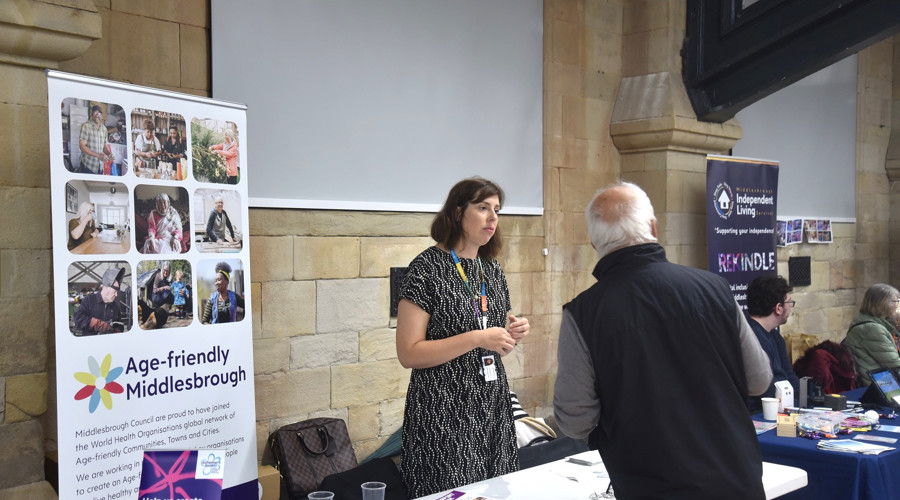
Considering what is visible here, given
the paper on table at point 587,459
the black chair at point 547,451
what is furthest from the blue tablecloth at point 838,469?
A: the black chair at point 547,451

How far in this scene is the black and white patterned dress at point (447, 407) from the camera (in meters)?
2.54

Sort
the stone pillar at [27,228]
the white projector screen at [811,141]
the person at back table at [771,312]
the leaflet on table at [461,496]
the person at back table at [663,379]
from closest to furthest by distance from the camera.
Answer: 1. the person at back table at [663,379]
2. the leaflet on table at [461,496]
3. the stone pillar at [27,228]
4. the person at back table at [771,312]
5. the white projector screen at [811,141]

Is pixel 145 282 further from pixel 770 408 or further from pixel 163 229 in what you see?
pixel 770 408

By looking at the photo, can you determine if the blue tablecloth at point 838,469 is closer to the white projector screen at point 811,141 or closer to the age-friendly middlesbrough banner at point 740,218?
the age-friendly middlesbrough banner at point 740,218

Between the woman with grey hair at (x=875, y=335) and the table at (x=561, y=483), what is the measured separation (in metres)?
2.88

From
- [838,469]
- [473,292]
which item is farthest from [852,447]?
[473,292]

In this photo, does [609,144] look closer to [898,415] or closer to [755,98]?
[755,98]

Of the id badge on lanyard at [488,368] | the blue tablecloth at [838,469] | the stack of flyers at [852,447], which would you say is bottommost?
the blue tablecloth at [838,469]

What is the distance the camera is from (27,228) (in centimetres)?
288

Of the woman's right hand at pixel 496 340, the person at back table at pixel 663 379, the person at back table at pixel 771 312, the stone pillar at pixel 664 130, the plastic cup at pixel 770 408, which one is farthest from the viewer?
the stone pillar at pixel 664 130

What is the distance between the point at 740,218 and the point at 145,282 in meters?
4.47

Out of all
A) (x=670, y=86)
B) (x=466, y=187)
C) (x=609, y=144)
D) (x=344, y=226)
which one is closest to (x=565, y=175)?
(x=609, y=144)

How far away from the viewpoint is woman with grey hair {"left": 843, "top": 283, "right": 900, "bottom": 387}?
501 cm

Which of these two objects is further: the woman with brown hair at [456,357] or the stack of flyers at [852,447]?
the stack of flyers at [852,447]
